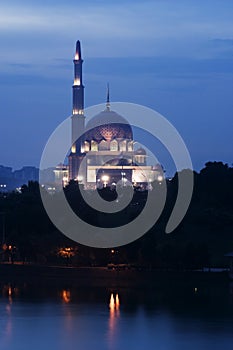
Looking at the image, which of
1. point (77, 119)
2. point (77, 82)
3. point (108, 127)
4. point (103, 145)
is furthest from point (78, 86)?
point (103, 145)

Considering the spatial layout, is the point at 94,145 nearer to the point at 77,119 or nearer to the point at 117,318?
the point at 77,119

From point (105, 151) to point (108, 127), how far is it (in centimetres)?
183

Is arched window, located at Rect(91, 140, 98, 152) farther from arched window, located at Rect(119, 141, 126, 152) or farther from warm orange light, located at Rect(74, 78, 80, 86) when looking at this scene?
warm orange light, located at Rect(74, 78, 80, 86)

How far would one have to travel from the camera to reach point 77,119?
90312 mm

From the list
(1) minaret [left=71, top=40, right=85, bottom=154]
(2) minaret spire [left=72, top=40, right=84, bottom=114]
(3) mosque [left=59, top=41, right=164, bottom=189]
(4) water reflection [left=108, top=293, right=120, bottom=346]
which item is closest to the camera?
(4) water reflection [left=108, top=293, right=120, bottom=346]

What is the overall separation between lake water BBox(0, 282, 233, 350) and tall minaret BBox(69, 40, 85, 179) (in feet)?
169

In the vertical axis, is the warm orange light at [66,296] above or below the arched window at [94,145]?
below

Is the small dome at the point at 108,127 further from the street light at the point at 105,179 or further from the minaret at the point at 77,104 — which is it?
the street light at the point at 105,179

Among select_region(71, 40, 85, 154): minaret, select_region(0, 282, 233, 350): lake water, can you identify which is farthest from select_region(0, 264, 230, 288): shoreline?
select_region(71, 40, 85, 154): minaret

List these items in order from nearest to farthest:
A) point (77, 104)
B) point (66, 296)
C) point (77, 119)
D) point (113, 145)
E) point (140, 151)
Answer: point (66, 296), point (113, 145), point (77, 119), point (77, 104), point (140, 151)

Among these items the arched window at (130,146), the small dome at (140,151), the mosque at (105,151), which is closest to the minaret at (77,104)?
the mosque at (105,151)

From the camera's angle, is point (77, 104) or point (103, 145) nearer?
point (103, 145)

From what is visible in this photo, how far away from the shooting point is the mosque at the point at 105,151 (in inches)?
3494

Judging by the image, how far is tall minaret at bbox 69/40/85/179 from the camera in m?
90.2
